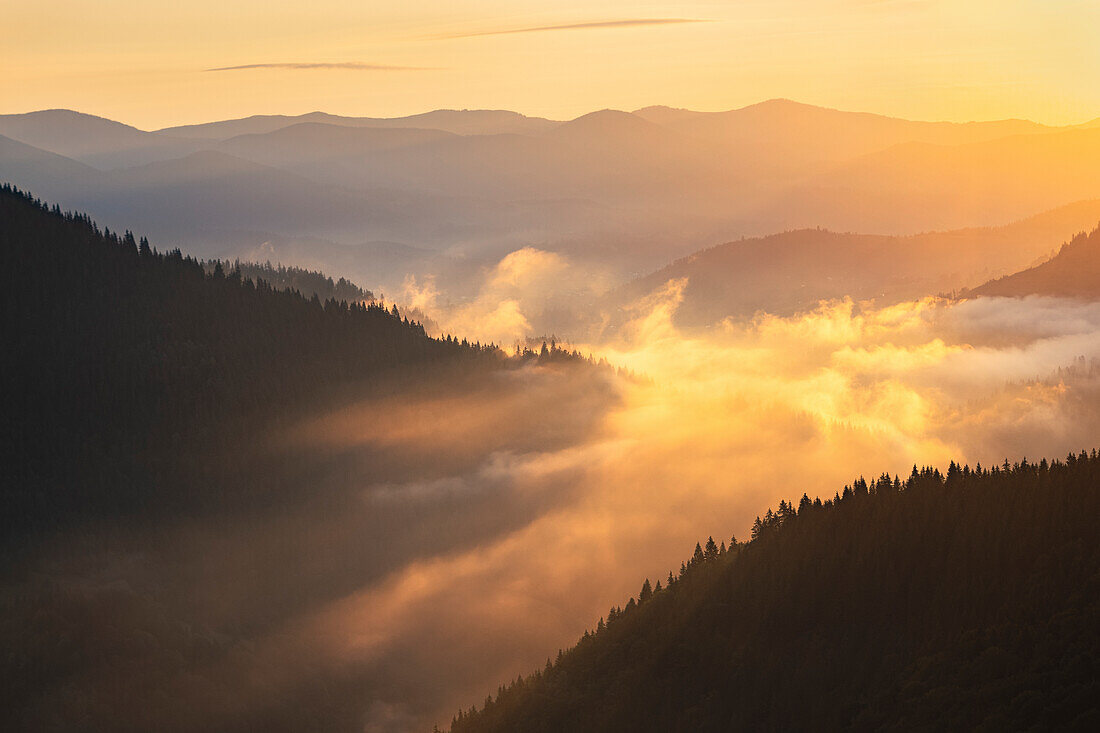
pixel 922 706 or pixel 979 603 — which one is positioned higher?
pixel 979 603

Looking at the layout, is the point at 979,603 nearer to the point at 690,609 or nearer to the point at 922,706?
the point at 922,706

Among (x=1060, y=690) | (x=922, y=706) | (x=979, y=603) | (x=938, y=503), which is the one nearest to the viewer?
(x=1060, y=690)

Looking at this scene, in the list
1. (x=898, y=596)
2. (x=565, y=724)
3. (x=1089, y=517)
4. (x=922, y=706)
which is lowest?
(x=565, y=724)

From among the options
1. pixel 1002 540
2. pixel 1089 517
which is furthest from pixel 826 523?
pixel 1089 517

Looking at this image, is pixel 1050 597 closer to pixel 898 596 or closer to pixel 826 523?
pixel 898 596

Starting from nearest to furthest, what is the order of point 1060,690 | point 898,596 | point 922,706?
point 1060,690
point 922,706
point 898,596

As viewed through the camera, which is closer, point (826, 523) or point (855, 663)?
point (855, 663)
